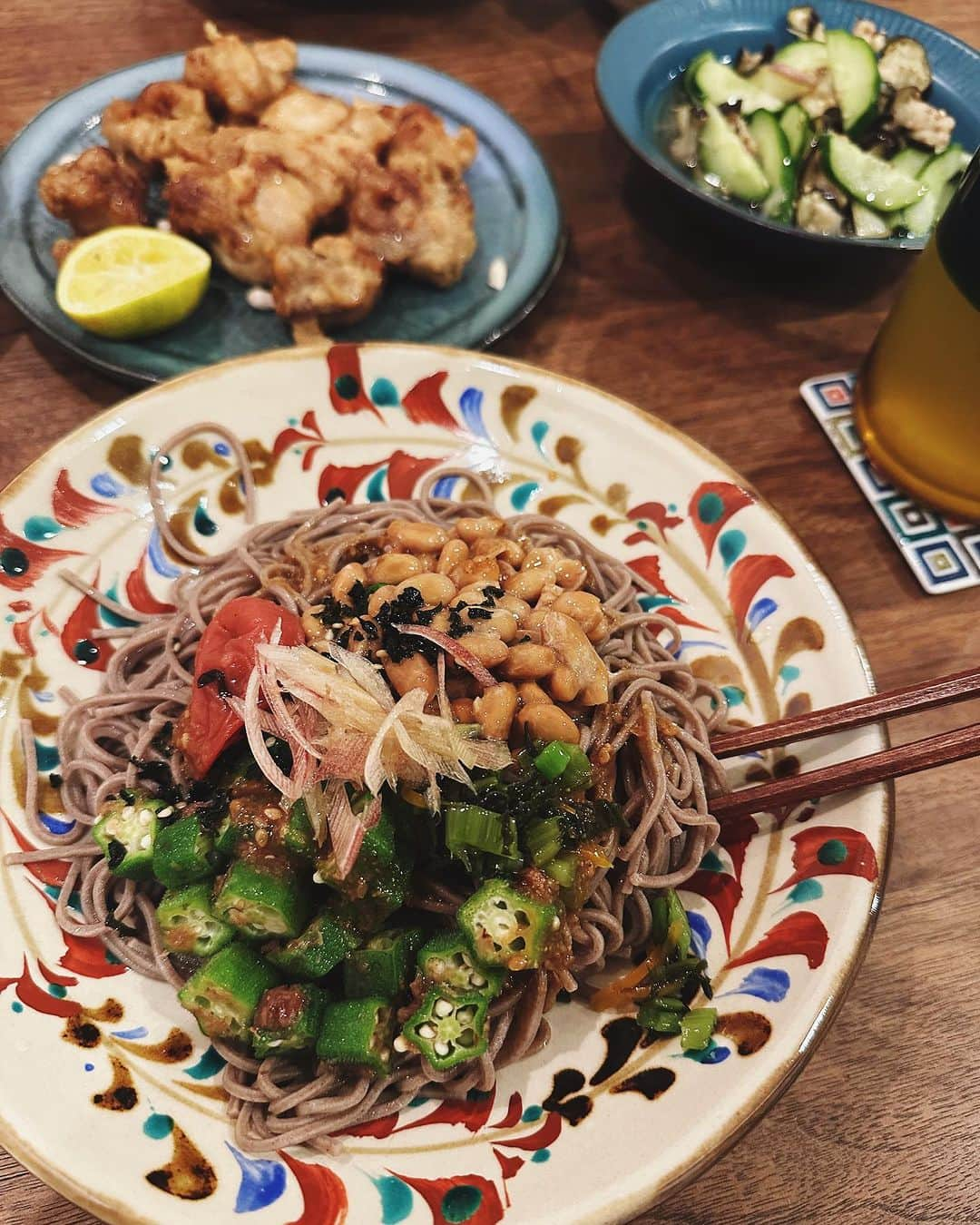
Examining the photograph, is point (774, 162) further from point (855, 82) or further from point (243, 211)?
point (243, 211)

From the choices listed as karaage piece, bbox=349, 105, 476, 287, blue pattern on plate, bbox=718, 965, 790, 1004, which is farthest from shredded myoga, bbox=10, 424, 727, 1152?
karaage piece, bbox=349, 105, 476, 287

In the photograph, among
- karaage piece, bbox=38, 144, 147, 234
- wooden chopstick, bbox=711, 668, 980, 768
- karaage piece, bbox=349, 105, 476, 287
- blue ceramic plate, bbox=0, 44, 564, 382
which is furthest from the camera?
karaage piece, bbox=349, 105, 476, 287

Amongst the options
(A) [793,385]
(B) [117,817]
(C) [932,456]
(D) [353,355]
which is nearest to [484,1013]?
(B) [117,817]

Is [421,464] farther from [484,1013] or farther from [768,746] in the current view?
[484,1013]

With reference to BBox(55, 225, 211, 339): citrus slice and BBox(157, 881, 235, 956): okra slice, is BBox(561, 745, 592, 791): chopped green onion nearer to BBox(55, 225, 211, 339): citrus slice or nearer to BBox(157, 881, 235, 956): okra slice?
BBox(157, 881, 235, 956): okra slice

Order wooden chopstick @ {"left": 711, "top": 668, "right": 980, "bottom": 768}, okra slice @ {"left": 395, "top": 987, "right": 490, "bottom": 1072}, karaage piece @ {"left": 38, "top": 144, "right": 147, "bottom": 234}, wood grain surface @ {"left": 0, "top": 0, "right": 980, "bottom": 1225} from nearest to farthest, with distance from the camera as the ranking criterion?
okra slice @ {"left": 395, "top": 987, "right": 490, "bottom": 1072} → wood grain surface @ {"left": 0, "top": 0, "right": 980, "bottom": 1225} → wooden chopstick @ {"left": 711, "top": 668, "right": 980, "bottom": 768} → karaage piece @ {"left": 38, "top": 144, "right": 147, "bottom": 234}

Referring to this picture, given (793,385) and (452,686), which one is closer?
(452,686)

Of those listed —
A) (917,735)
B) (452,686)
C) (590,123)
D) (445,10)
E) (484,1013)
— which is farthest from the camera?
(445,10)
